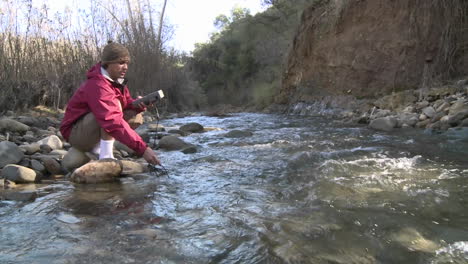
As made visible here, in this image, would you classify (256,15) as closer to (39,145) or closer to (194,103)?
(194,103)

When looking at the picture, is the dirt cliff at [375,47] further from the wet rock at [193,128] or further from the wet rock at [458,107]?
the wet rock at [193,128]

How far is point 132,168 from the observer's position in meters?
3.78

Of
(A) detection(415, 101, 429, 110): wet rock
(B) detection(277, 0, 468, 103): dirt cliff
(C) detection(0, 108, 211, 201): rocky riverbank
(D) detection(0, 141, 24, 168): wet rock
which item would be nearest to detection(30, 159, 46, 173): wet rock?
(C) detection(0, 108, 211, 201): rocky riverbank

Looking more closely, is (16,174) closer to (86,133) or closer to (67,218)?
(86,133)

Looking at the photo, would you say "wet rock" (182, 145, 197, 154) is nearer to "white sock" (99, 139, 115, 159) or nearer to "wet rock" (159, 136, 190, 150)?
"wet rock" (159, 136, 190, 150)

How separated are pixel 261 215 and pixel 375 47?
30.5 ft

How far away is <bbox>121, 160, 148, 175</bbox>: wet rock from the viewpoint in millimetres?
3703

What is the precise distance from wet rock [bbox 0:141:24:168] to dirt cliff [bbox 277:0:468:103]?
7.99 m

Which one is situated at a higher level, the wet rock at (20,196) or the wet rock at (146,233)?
the wet rock at (20,196)

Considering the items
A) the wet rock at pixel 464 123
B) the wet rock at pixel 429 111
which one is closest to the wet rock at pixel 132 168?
the wet rock at pixel 464 123

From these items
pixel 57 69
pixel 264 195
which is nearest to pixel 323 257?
pixel 264 195

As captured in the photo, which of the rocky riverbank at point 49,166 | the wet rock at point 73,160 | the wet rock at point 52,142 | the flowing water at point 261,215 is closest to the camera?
the flowing water at point 261,215

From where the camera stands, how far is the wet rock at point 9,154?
12.2 feet

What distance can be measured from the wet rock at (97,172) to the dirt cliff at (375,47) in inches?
292
